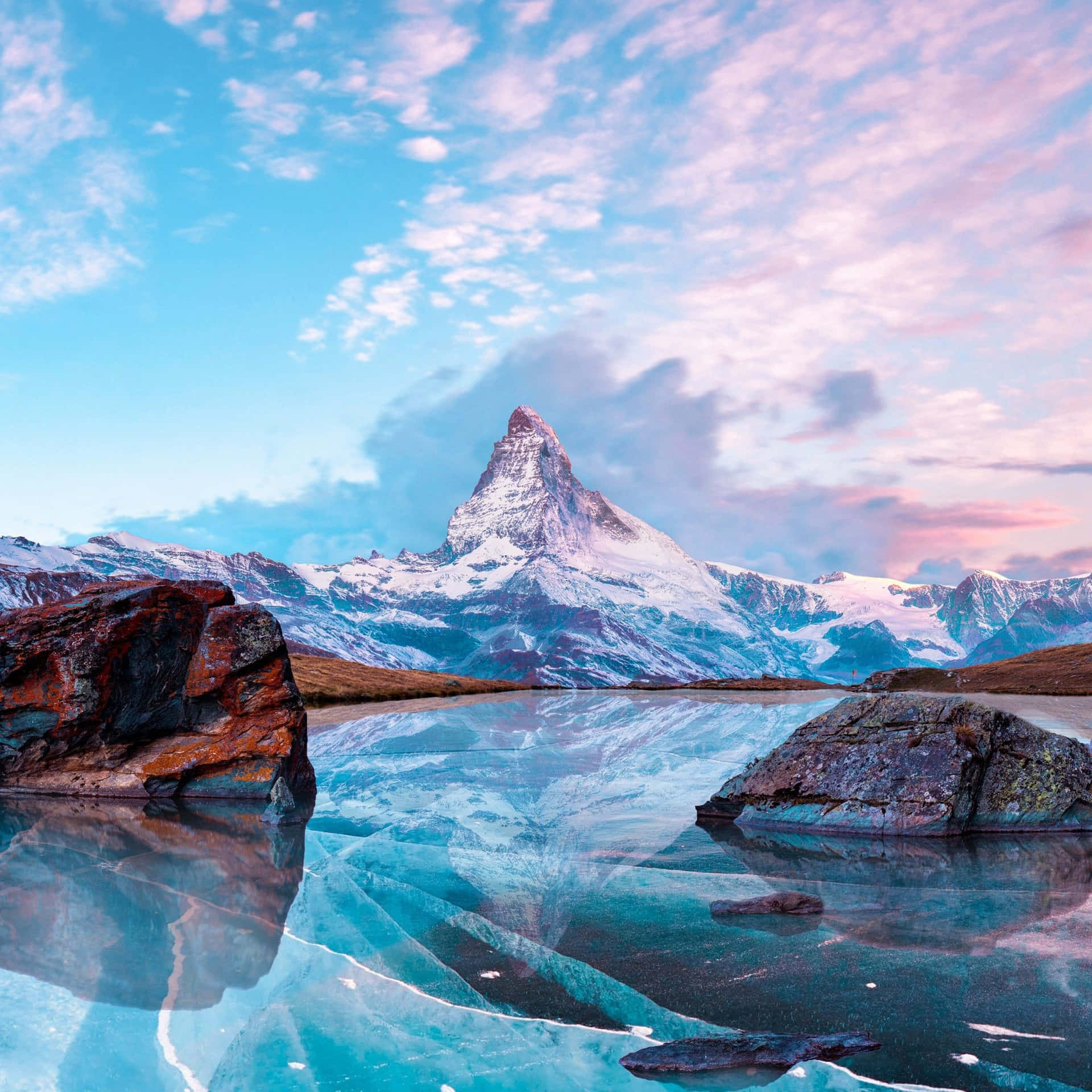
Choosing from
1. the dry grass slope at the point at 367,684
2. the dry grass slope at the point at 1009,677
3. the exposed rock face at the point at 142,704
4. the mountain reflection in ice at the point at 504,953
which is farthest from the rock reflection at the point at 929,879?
the dry grass slope at the point at 1009,677

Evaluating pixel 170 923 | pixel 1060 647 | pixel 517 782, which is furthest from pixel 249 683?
pixel 1060 647

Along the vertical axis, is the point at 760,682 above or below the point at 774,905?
below

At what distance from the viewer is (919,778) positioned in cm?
1780

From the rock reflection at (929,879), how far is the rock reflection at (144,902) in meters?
7.29

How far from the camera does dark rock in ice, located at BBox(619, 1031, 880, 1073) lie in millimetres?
7289

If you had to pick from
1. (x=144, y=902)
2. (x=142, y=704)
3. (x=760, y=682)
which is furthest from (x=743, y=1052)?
(x=760, y=682)

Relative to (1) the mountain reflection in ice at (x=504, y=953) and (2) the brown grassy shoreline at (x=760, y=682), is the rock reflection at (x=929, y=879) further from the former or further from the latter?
(2) the brown grassy shoreline at (x=760, y=682)

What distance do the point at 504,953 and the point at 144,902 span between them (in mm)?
5350

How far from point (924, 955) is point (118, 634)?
20.8m

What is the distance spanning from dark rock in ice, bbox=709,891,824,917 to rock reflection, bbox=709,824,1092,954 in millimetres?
231

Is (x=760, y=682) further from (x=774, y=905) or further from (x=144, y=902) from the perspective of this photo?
(x=144, y=902)

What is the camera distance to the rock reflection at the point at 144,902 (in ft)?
30.8

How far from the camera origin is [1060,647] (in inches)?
6088

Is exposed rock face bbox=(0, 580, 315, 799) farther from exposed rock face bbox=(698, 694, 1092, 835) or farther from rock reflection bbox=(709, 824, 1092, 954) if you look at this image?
rock reflection bbox=(709, 824, 1092, 954)
